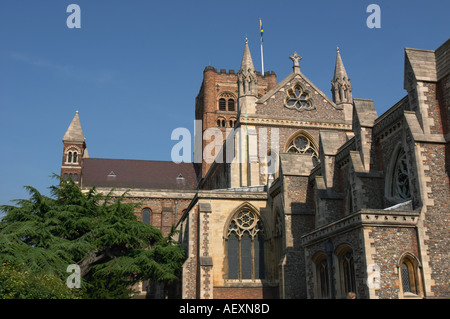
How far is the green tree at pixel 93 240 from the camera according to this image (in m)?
24.2

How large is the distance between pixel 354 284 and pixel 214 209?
12.0m

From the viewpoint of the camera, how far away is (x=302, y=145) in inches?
1404

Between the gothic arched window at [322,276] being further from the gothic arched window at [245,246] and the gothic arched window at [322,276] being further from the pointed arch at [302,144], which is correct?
the pointed arch at [302,144]

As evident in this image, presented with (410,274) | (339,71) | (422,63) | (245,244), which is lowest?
(410,274)

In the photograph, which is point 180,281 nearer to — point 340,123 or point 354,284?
point 354,284

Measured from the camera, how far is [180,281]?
2759 centimetres

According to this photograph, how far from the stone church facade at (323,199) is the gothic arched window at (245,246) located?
0.06m

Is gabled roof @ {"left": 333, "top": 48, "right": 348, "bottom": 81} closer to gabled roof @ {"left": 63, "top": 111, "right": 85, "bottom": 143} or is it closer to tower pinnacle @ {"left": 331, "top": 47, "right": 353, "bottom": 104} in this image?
tower pinnacle @ {"left": 331, "top": 47, "right": 353, "bottom": 104}

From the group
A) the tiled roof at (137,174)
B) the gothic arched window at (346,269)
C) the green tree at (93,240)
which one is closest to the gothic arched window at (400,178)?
the gothic arched window at (346,269)

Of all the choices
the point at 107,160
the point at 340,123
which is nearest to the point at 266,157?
the point at 340,123

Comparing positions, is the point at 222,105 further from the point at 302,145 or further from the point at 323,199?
the point at 323,199

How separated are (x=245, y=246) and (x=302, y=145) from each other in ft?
35.6

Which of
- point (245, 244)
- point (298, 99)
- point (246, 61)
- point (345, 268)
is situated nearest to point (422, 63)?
point (345, 268)

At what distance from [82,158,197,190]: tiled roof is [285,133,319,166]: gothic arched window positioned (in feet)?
69.4
